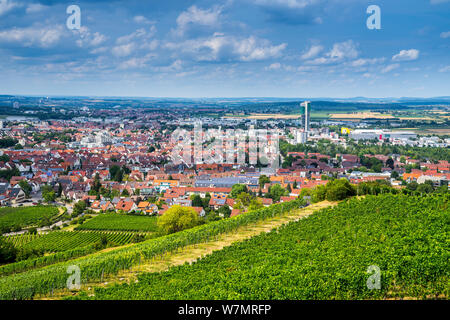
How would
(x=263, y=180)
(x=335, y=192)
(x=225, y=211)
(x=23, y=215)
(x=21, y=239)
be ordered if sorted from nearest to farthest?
(x=335, y=192), (x=21, y=239), (x=225, y=211), (x=23, y=215), (x=263, y=180)

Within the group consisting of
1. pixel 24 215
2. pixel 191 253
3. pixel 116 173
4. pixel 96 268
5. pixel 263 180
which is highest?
pixel 96 268

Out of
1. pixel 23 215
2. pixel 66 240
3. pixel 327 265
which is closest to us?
pixel 327 265

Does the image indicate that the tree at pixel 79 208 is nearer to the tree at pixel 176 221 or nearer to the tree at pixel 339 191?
the tree at pixel 176 221

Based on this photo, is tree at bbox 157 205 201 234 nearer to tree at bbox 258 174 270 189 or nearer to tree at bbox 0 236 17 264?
tree at bbox 0 236 17 264

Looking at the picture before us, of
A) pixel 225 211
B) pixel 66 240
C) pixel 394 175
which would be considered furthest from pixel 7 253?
pixel 394 175

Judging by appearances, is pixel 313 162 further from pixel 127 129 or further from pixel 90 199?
pixel 127 129

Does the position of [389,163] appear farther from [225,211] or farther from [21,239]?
[21,239]
